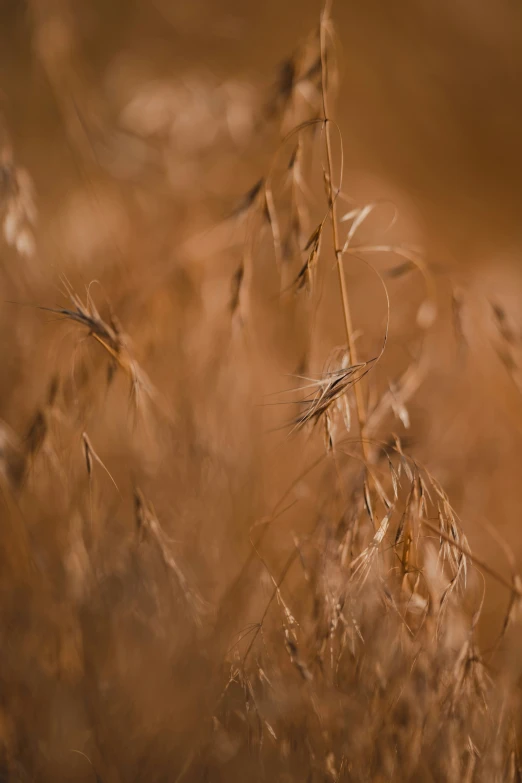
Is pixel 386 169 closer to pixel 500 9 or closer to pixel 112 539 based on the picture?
pixel 500 9

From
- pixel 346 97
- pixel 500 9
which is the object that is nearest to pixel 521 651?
Answer: pixel 346 97

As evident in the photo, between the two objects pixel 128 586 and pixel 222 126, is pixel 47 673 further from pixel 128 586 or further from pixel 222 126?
pixel 222 126

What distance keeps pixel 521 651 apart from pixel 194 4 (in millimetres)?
1651

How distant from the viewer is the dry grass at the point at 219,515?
0.63 meters

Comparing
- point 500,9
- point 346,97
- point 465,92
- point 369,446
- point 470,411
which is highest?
point 500,9

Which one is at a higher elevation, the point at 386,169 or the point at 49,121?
the point at 386,169

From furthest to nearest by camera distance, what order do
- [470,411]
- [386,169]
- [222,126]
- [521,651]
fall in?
[386,169], [470,411], [222,126], [521,651]

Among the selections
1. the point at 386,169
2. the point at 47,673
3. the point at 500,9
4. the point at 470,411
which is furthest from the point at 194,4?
the point at 47,673

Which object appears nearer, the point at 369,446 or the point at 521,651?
the point at 521,651

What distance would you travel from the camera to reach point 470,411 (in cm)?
136

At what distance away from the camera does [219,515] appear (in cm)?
100

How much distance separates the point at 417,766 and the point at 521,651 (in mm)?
234

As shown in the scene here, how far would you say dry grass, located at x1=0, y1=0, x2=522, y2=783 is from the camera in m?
0.63

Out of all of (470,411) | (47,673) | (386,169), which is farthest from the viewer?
(386,169)
